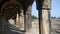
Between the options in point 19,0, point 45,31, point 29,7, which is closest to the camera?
point 45,31

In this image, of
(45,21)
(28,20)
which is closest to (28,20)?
(28,20)

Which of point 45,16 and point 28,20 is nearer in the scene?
point 45,16

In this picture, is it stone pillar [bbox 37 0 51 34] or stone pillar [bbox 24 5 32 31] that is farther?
stone pillar [bbox 24 5 32 31]

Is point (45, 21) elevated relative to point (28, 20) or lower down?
elevated

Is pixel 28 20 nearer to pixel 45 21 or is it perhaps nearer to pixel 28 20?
pixel 28 20

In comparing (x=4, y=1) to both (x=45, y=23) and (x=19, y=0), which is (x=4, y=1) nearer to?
(x=19, y=0)

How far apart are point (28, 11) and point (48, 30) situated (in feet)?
30.5

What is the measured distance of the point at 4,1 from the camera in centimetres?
1884

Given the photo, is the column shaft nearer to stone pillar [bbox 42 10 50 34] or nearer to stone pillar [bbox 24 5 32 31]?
stone pillar [bbox 24 5 32 31]

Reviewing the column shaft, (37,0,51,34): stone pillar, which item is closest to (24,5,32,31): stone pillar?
the column shaft

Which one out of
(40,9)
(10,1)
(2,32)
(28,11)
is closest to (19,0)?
(10,1)

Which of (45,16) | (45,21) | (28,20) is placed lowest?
(28,20)

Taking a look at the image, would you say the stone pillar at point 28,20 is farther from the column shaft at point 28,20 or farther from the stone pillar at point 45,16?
the stone pillar at point 45,16

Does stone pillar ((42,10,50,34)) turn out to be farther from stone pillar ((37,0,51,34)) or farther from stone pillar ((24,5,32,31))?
stone pillar ((24,5,32,31))
